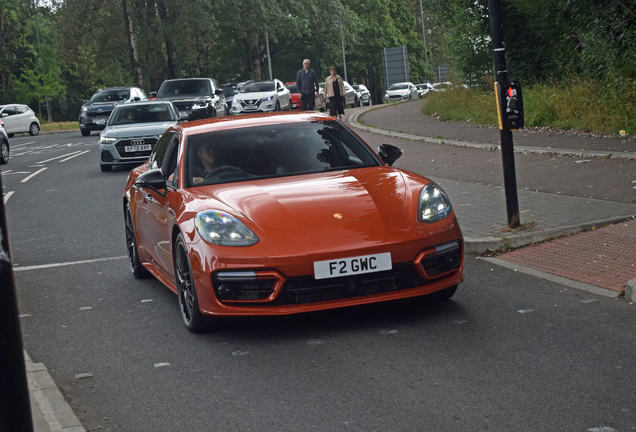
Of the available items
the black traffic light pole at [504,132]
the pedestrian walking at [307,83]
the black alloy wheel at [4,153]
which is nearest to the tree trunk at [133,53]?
the black alloy wheel at [4,153]

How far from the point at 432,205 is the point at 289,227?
1.02 meters

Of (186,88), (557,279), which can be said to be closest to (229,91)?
(186,88)

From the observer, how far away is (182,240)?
5.45 meters

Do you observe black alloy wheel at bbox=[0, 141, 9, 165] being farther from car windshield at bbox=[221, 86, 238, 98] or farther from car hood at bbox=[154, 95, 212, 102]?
car windshield at bbox=[221, 86, 238, 98]

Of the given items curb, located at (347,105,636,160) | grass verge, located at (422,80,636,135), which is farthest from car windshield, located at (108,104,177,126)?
grass verge, located at (422,80,636,135)

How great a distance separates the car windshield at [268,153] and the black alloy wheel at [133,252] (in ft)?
4.94

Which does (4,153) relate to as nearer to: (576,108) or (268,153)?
(576,108)

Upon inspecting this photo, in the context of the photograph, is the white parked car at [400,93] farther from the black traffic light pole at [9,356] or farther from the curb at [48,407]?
the black traffic light pole at [9,356]

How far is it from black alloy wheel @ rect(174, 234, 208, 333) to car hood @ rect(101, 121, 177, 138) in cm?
1232

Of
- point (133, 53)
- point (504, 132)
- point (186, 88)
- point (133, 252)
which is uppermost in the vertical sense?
point (133, 53)

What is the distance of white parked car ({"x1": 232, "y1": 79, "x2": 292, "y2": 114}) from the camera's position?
34.6 metres

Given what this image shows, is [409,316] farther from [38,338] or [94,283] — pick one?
[94,283]

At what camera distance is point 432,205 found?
5.45m

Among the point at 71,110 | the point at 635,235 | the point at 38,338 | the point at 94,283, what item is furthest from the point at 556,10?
the point at 71,110
